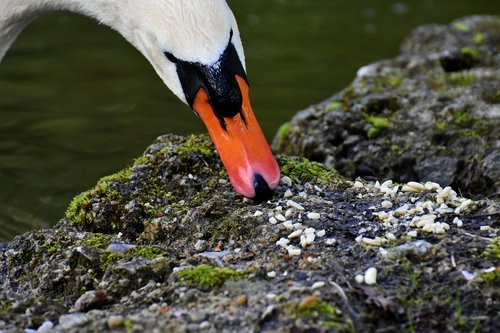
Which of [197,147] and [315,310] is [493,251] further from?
[197,147]

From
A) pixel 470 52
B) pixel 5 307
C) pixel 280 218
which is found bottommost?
pixel 470 52

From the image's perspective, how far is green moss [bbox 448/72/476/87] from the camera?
7.86 m

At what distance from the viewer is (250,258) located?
438cm

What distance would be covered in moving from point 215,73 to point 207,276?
3.82 feet

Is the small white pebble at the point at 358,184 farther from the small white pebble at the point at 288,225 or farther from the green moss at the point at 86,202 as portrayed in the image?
the green moss at the point at 86,202

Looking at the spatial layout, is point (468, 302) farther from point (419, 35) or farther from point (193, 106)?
point (419, 35)

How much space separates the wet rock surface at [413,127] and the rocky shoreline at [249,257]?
140cm

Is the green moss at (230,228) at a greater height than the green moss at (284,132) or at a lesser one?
greater

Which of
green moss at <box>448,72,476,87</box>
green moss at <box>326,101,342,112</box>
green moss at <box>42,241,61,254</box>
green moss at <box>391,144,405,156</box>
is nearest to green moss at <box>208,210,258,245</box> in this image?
green moss at <box>42,241,61,254</box>

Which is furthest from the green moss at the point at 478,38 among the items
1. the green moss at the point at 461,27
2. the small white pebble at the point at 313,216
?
the small white pebble at the point at 313,216

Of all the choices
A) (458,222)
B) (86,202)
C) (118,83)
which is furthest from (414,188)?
(118,83)

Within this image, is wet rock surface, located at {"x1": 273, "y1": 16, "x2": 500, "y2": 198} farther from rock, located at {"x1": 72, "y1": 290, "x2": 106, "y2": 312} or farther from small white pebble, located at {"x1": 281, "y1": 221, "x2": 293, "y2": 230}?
rock, located at {"x1": 72, "y1": 290, "x2": 106, "y2": 312}

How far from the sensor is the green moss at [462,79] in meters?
7.86

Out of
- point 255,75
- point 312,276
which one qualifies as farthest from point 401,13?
point 312,276
